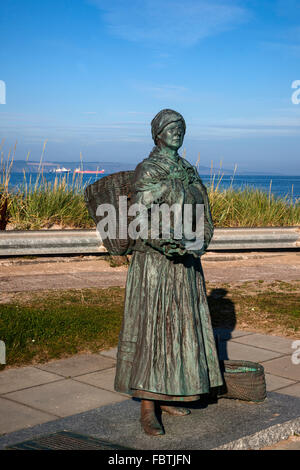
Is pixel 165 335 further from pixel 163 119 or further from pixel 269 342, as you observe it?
pixel 269 342

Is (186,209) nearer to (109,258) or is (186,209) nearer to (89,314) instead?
(89,314)

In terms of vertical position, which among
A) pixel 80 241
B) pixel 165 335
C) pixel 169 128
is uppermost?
pixel 169 128

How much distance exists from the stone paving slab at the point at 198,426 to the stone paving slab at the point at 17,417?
24 cm

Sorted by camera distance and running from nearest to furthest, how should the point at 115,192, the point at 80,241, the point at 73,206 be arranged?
the point at 115,192 → the point at 80,241 → the point at 73,206

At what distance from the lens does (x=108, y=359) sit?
20.4 feet

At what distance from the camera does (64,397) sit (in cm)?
512

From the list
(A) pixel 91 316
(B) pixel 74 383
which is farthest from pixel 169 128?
(A) pixel 91 316

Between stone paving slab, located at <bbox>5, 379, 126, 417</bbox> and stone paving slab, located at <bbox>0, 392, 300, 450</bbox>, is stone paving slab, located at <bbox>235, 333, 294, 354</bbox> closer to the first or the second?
stone paving slab, located at <bbox>0, 392, 300, 450</bbox>

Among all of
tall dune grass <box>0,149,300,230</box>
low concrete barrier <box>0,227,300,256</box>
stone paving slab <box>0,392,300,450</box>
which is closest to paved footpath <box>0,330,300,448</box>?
stone paving slab <box>0,392,300,450</box>

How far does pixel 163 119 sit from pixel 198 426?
82.0 inches

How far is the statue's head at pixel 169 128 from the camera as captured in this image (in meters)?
4.22

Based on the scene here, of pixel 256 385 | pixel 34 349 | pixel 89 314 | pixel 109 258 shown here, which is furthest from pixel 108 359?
pixel 109 258

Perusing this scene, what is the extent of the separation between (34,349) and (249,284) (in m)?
4.48

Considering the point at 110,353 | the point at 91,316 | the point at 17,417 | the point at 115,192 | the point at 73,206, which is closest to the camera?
the point at 115,192
